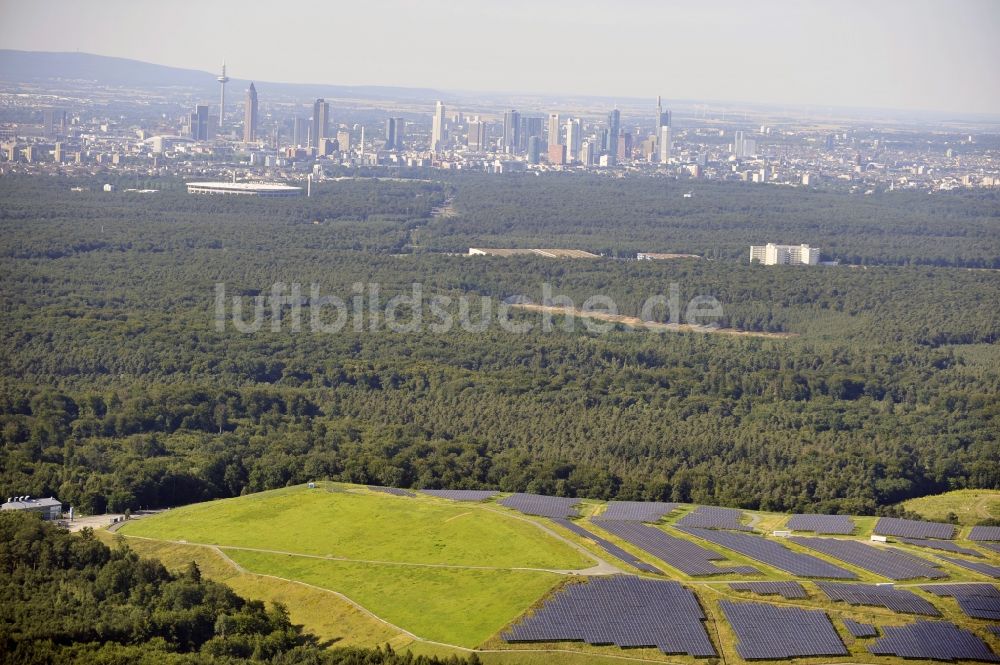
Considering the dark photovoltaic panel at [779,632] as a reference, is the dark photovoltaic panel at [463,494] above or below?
below

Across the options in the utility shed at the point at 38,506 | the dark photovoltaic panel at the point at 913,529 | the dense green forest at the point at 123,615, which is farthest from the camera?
the utility shed at the point at 38,506

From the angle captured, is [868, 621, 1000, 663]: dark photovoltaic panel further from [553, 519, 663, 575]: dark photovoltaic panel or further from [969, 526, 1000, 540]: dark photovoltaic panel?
[969, 526, 1000, 540]: dark photovoltaic panel

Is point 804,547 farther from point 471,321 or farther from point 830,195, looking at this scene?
point 830,195

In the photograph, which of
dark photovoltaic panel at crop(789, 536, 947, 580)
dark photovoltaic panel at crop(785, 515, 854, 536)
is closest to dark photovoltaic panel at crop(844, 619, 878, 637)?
dark photovoltaic panel at crop(789, 536, 947, 580)

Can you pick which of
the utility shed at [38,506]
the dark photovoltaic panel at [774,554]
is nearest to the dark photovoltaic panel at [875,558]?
the dark photovoltaic panel at [774,554]

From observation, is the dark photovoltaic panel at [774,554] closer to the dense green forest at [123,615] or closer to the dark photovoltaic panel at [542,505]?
the dark photovoltaic panel at [542,505]

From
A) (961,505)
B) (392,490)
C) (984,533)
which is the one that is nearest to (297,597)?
(392,490)
